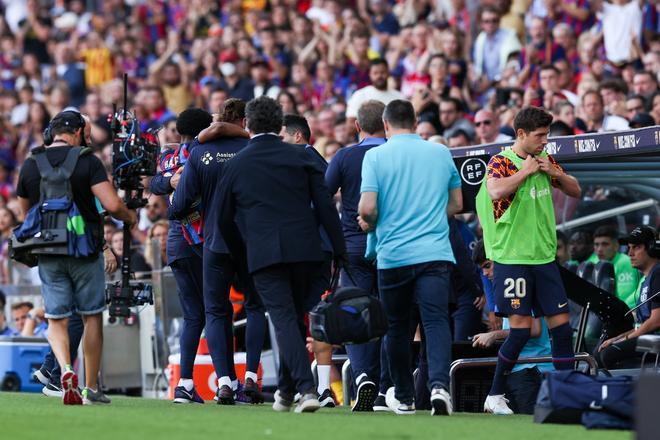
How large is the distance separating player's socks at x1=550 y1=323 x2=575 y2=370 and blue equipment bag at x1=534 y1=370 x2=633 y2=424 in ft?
3.99

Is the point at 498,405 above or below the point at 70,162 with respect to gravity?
below

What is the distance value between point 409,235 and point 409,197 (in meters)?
0.26

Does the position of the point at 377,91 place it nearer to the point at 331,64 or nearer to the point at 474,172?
the point at 331,64

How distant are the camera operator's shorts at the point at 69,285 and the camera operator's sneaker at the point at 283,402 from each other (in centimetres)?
144

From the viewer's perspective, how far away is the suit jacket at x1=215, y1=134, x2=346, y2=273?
9.48 meters

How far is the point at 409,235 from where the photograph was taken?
9.59m

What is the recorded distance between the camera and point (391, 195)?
9.69 metres

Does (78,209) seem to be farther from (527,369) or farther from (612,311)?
(612,311)

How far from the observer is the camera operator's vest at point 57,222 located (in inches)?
396

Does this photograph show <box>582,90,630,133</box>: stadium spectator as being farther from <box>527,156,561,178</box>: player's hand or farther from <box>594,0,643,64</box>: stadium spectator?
<box>527,156,561,178</box>: player's hand

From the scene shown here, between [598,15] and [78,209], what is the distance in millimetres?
9994

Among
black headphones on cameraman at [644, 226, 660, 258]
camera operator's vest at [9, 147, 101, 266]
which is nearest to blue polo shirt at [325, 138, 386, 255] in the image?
camera operator's vest at [9, 147, 101, 266]

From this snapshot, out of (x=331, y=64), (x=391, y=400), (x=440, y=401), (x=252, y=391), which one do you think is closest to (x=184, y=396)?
(x=252, y=391)

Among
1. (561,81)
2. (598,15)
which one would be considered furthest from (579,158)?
(598,15)
